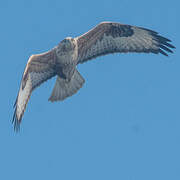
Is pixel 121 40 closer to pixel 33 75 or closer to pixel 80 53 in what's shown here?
pixel 80 53

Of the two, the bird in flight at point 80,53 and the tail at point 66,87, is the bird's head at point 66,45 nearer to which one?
the bird in flight at point 80,53

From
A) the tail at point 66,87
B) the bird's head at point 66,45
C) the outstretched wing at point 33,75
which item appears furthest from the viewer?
the tail at point 66,87

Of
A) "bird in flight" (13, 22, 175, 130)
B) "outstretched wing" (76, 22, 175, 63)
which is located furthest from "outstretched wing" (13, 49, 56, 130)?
"outstretched wing" (76, 22, 175, 63)

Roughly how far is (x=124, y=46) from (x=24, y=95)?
2.58m

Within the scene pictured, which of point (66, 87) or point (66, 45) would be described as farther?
point (66, 87)

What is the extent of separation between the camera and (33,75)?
1324cm

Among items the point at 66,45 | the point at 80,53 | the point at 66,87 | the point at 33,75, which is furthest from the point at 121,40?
the point at 33,75

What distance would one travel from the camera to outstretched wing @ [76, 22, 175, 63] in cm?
1306

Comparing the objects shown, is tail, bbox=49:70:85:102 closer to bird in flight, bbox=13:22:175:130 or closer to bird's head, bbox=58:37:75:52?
bird in flight, bbox=13:22:175:130

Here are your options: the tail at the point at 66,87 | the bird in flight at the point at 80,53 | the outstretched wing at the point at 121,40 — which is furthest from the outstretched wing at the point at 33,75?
the outstretched wing at the point at 121,40

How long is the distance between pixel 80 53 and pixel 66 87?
0.87 metres

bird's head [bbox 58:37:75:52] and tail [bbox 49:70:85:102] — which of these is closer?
bird's head [bbox 58:37:75:52]

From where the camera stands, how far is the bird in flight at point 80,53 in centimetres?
1295

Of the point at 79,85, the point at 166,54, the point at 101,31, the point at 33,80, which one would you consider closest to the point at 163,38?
the point at 166,54
